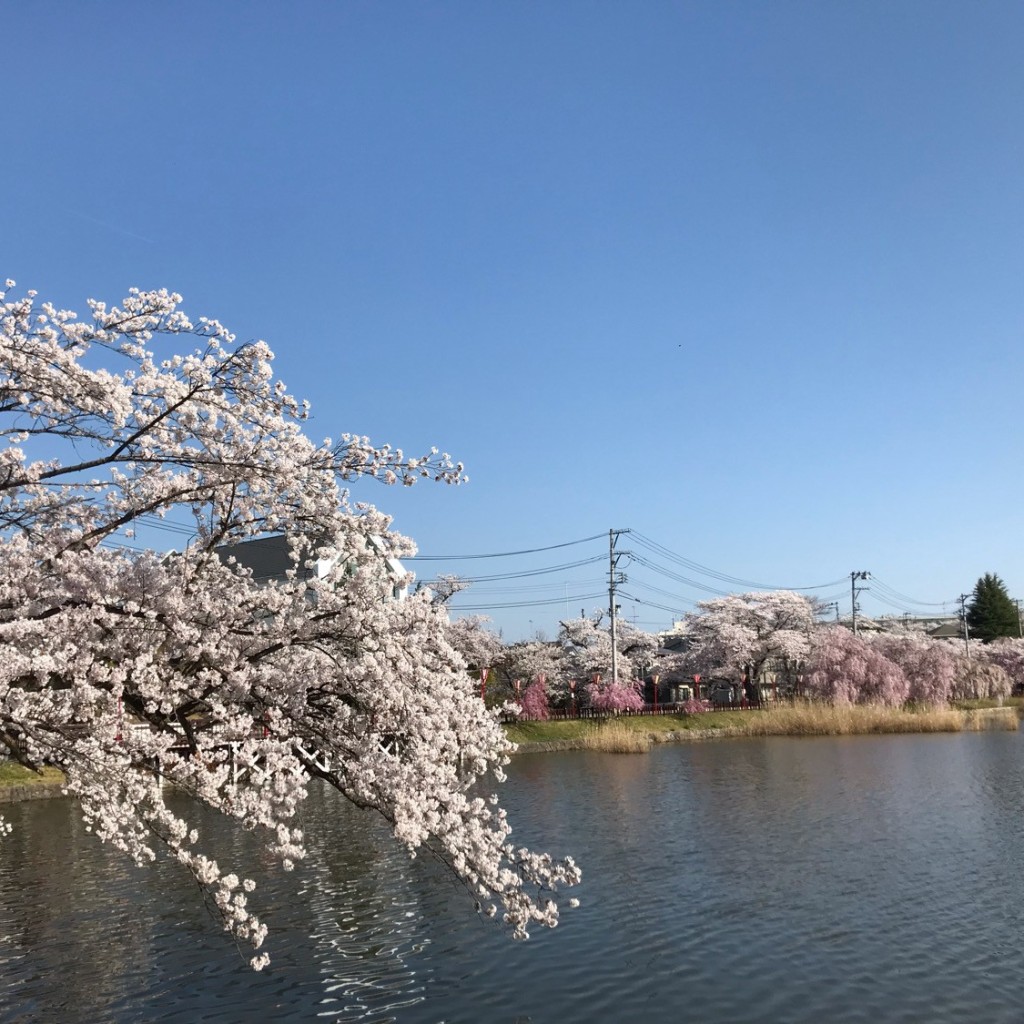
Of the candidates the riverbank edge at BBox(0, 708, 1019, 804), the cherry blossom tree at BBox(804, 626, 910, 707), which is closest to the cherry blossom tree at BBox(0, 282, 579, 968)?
the riverbank edge at BBox(0, 708, 1019, 804)

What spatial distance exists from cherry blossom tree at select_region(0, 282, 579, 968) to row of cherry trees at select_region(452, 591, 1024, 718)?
4088cm

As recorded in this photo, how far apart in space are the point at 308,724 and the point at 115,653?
1.72 meters

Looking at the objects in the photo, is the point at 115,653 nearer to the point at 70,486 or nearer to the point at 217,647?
the point at 217,647

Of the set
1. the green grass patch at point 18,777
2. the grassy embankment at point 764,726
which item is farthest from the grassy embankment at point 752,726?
the green grass patch at point 18,777

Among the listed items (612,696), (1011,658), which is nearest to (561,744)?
(612,696)

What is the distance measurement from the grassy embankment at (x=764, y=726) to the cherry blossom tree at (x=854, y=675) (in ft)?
21.2

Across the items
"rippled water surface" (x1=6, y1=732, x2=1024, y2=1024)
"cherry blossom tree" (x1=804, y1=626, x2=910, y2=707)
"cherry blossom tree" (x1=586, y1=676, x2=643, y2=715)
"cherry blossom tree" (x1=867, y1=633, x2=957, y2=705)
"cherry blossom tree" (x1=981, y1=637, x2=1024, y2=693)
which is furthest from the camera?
"cherry blossom tree" (x1=981, y1=637, x2=1024, y2=693)

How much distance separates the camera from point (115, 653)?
25.0ft

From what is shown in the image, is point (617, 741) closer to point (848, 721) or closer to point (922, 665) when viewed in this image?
point (848, 721)

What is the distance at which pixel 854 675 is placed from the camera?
56938 mm

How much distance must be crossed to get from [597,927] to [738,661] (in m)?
49.7

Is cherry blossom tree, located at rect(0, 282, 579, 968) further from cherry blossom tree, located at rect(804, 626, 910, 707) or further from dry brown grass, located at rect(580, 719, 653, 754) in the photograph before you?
cherry blossom tree, located at rect(804, 626, 910, 707)

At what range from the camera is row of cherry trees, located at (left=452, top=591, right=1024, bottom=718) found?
53938 millimetres

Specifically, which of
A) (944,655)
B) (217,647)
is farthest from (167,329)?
(944,655)
